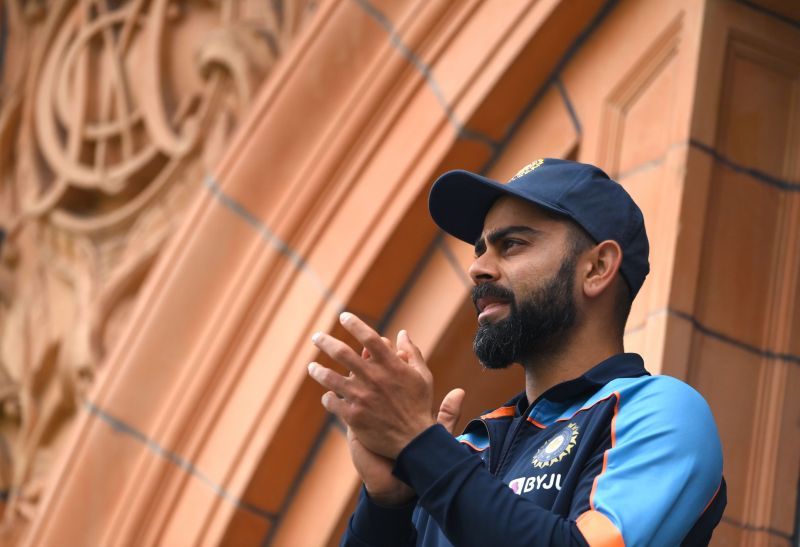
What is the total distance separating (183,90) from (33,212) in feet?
3.05

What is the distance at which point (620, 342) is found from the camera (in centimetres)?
225

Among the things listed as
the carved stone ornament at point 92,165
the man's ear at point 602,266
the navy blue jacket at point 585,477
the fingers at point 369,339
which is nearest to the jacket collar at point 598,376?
the navy blue jacket at point 585,477

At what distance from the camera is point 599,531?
1835mm

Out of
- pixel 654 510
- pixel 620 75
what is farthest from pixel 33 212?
pixel 654 510

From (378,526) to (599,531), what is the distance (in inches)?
15.4

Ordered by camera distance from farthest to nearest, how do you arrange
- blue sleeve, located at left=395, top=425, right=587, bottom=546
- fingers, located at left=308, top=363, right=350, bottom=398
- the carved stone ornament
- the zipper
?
the carved stone ornament
the zipper
fingers, located at left=308, top=363, right=350, bottom=398
blue sleeve, located at left=395, top=425, right=587, bottom=546

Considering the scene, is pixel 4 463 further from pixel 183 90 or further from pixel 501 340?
pixel 501 340

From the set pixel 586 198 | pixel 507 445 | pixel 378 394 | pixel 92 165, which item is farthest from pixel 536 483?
pixel 92 165

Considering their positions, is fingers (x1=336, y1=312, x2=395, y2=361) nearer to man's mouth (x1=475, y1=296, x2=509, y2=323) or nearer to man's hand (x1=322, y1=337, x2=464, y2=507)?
man's hand (x1=322, y1=337, x2=464, y2=507)

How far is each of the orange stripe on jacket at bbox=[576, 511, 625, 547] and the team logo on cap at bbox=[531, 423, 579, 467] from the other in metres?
0.17

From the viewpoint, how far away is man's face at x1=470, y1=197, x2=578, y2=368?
7.14 feet

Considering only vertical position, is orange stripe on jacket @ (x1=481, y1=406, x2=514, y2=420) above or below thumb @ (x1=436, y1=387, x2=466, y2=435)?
above

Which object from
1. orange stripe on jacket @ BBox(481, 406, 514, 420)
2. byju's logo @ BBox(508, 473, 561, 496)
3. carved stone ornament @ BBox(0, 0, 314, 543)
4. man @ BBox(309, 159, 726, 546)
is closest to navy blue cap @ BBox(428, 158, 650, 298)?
man @ BBox(309, 159, 726, 546)

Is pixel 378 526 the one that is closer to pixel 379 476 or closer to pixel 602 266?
pixel 379 476
